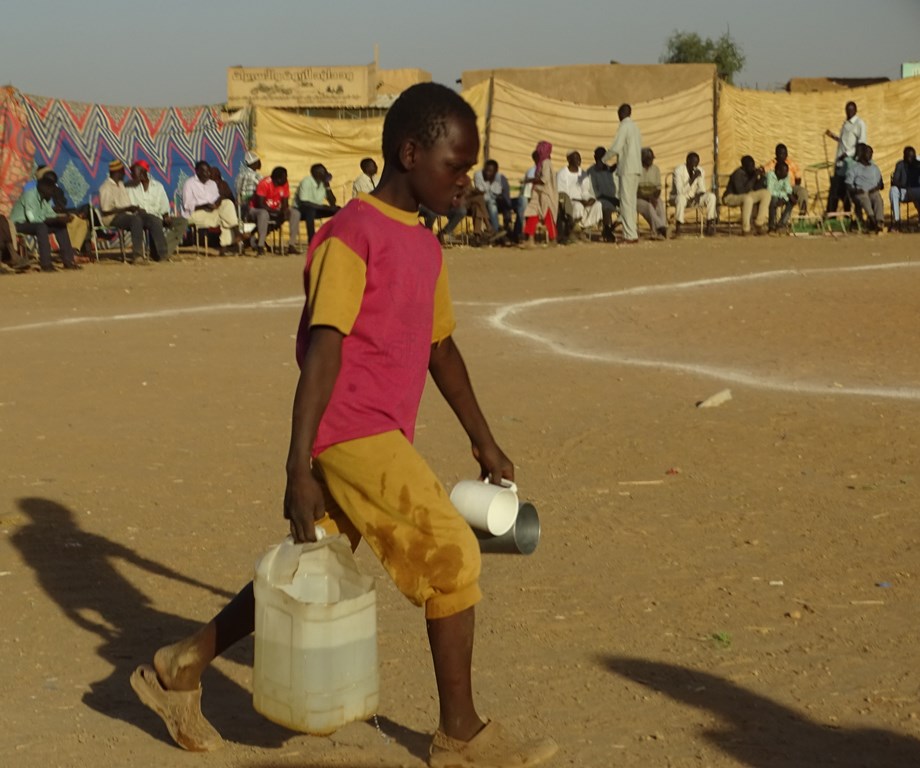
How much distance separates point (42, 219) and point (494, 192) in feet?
22.3

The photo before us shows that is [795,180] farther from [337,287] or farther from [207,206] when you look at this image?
[337,287]

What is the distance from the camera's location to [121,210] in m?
20.4

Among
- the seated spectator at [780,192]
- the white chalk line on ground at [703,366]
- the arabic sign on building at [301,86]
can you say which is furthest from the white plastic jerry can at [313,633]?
the arabic sign on building at [301,86]

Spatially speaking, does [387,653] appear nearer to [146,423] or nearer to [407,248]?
[407,248]

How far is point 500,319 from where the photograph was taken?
13.3 m

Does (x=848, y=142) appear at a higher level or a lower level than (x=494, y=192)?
higher

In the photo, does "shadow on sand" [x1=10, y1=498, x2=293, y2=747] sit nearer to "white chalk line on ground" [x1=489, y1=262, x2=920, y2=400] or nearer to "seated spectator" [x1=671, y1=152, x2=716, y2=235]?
"white chalk line on ground" [x1=489, y1=262, x2=920, y2=400]

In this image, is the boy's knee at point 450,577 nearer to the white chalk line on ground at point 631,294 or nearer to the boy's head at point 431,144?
the boy's head at point 431,144

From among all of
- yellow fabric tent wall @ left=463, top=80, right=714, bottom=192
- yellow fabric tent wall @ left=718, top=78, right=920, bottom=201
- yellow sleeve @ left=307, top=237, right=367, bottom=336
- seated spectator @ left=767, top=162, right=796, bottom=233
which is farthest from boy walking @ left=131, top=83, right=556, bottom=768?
yellow fabric tent wall @ left=718, top=78, right=920, bottom=201

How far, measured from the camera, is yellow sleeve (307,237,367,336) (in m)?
3.55

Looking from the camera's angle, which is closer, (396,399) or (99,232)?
(396,399)

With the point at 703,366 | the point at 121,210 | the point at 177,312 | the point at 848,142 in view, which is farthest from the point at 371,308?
the point at 848,142

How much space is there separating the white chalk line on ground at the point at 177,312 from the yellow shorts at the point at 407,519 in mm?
10082

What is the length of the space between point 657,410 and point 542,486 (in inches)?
74.5
